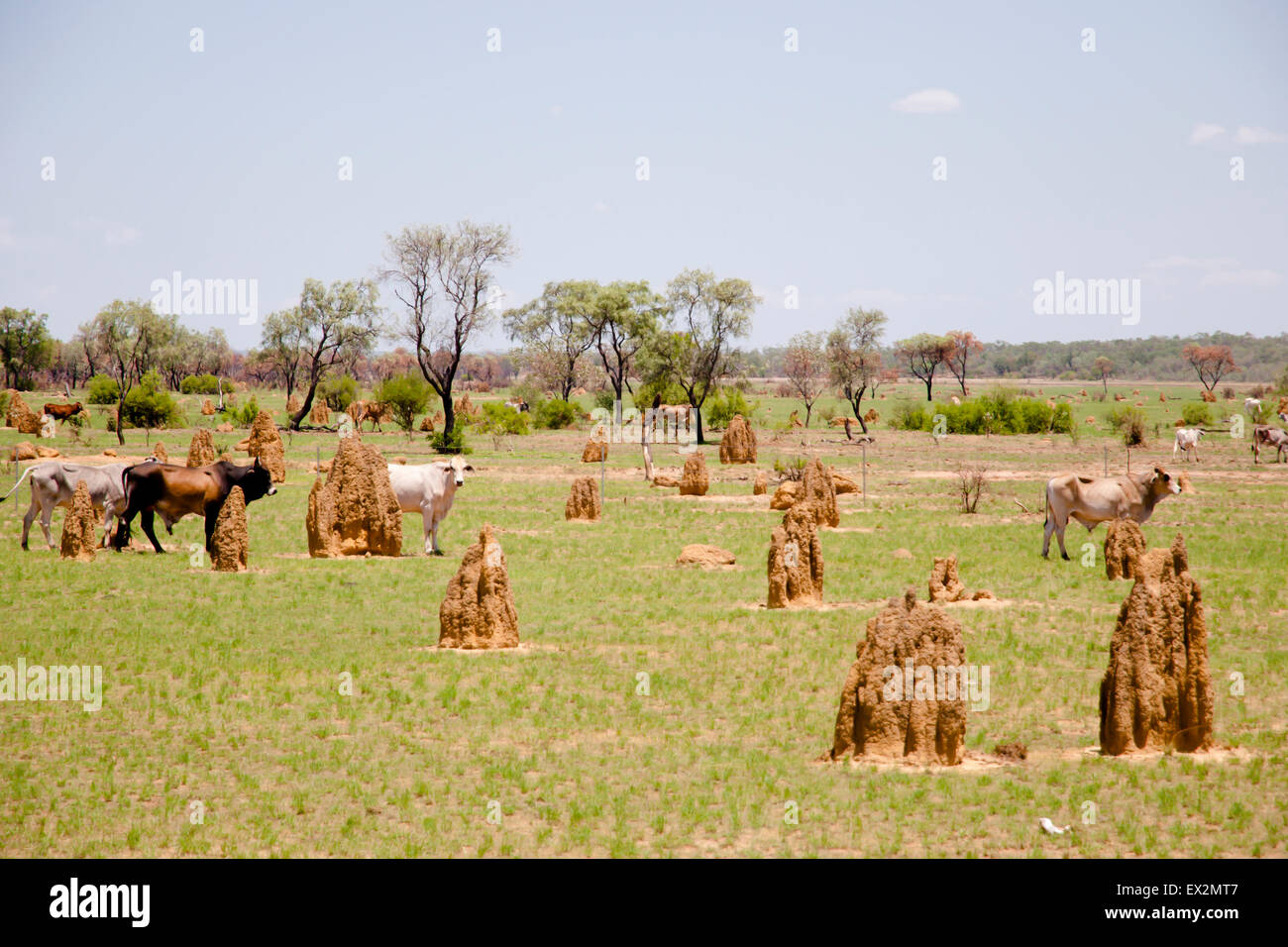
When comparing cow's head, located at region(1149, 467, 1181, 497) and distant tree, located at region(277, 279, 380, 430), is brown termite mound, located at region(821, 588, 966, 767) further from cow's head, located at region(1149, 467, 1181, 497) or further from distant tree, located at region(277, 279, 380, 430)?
distant tree, located at region(277, 279, 380, 430)

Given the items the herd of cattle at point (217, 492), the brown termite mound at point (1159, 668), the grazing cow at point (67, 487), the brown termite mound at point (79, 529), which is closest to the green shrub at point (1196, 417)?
the herd of cattle at point (217, 492)

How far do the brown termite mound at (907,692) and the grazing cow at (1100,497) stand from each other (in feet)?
46.8

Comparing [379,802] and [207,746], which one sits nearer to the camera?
[379,802]

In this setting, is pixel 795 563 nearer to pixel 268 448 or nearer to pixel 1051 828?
pixel 1051 828

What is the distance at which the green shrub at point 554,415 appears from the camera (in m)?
75.2

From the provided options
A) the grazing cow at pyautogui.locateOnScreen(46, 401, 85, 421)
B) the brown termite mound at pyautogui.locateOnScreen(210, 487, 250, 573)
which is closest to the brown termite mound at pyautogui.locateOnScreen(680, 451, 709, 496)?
the brown termite mound at pyautogui.locateOnScreen(210, 487, 250, 573)

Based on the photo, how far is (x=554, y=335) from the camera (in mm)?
108812

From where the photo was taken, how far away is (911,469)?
46969mm

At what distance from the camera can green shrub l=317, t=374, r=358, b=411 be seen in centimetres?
7694

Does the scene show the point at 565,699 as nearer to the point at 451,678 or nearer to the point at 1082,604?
the point at 451,678

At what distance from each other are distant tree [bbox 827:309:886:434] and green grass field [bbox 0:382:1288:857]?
4962 centimetres

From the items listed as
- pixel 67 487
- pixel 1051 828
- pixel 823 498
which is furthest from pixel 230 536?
pixel 1051 828

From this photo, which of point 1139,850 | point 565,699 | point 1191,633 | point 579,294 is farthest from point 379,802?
point 579,294
